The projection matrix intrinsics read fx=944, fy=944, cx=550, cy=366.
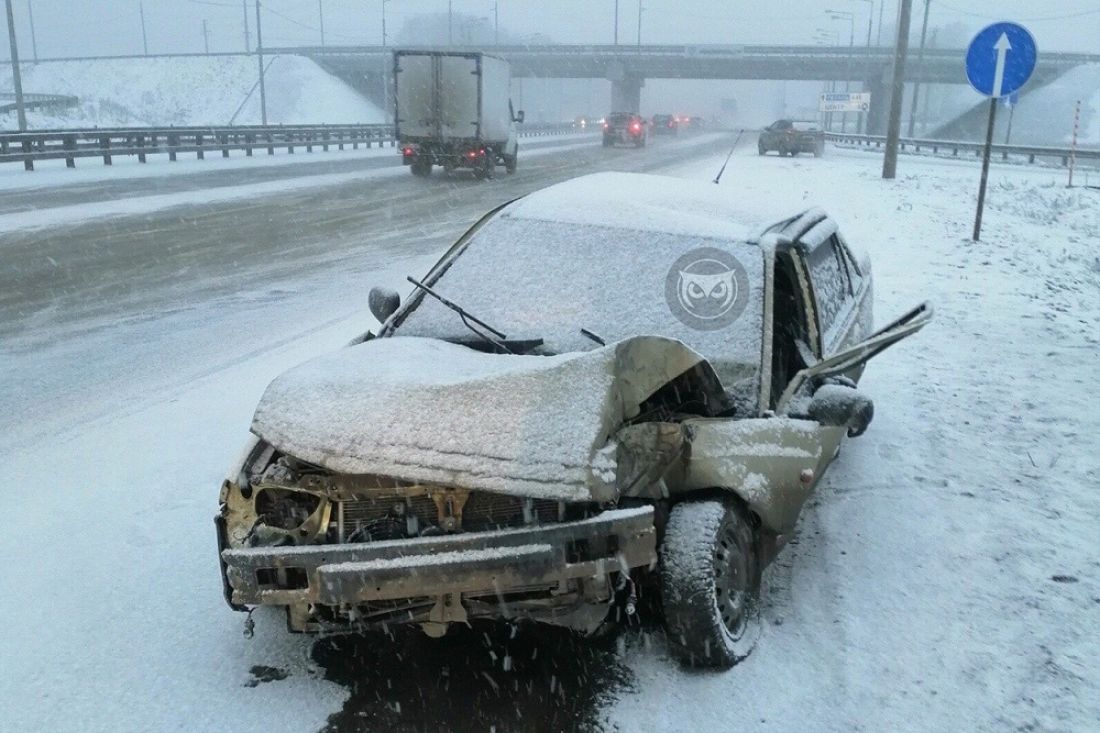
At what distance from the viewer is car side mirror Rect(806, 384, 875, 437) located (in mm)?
3777

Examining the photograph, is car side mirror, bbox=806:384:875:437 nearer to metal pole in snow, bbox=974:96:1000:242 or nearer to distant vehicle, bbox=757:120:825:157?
metal pole in snow, bbox=974:96:1000:242

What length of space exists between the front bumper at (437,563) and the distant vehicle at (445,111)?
23.6m

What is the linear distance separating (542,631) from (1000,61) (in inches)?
395

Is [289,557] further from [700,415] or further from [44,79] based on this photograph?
[44,79]

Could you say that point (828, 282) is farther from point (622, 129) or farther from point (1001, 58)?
point (622, 129)

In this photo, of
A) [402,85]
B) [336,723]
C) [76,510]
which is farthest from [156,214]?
[336,723]

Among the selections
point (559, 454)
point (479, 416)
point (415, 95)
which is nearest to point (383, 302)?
point (479, 416)

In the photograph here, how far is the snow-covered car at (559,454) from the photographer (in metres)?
3.07

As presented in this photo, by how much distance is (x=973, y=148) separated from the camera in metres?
40.0

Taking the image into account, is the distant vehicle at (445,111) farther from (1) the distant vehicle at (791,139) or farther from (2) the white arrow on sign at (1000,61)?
(2) the white arrow on sign at (1000,61)

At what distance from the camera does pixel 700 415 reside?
380 centimetres

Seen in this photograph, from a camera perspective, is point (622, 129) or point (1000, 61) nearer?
point (1000, 61)

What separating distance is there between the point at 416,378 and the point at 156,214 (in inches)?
591

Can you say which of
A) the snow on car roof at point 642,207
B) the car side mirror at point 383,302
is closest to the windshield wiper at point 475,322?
the car side mirror at point 383,302
